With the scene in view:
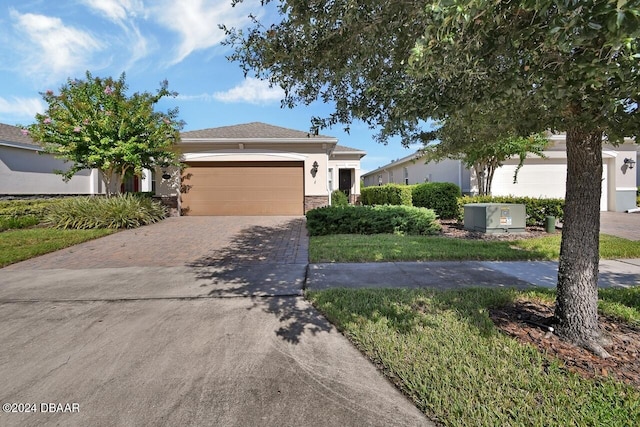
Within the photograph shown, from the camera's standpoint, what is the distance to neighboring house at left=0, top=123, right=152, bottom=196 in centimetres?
1275

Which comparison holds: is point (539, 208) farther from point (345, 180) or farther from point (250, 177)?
point (345, 180)

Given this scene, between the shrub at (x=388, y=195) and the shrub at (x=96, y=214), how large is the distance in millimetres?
10726

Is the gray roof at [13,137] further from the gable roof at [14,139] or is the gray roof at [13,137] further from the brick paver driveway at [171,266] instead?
the brick paver driveway at [171,266]

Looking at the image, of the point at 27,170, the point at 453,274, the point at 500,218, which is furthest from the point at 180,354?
the point at 27,170

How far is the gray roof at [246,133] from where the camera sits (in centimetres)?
1462

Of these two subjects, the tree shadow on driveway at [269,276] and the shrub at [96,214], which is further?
the shrub at [96,214]

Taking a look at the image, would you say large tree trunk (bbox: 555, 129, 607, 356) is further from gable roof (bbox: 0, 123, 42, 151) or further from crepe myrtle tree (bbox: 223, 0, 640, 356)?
gable roof (bbox: 0, 123, 42, 151)

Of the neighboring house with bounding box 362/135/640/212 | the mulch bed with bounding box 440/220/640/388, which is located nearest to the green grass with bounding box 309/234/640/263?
the mulch bed with bounding box 440/220/640/388

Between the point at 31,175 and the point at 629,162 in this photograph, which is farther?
the point at 629,162

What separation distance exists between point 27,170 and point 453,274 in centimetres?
1775

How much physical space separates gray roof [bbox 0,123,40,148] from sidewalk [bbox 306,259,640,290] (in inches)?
565

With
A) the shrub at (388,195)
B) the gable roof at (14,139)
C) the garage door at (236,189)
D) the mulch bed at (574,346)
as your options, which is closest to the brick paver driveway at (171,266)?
the mulch bed at (574,346)

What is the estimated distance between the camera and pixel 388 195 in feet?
51.6

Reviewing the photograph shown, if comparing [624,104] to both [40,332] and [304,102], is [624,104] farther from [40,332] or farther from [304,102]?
[40,332]
